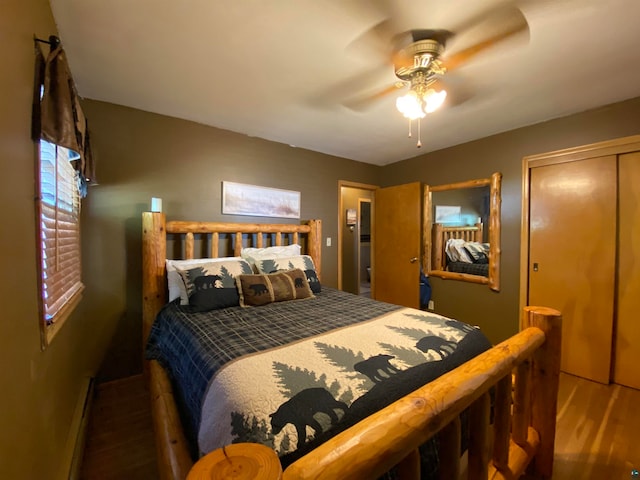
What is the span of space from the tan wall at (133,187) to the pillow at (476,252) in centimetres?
252

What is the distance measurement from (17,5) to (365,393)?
174 centimetres

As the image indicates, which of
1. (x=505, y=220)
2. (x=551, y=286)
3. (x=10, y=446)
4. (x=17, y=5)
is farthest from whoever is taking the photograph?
(x=505, y=220)

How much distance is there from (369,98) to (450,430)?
2.10 m

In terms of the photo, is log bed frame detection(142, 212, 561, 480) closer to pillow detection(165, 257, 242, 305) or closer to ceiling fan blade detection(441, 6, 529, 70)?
pillow detection(165, 257, 242, 305)

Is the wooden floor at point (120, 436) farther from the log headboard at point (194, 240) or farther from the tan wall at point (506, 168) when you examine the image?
the tan wall at point (506, 168)

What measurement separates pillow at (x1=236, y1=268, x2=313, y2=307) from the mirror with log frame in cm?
196

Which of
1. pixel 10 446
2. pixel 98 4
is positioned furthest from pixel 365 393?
pixel 98 4

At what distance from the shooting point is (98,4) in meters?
1.26

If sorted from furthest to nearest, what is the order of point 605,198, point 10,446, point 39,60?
point 605,198, point 39,60, point 10,446

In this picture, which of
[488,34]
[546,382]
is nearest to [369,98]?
[488,34]

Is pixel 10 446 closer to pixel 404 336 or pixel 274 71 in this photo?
pixel 404 336

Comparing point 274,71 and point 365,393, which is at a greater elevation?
point 274,71

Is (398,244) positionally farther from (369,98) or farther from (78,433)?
(78,433)

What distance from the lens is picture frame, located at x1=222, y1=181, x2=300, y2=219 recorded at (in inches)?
110
